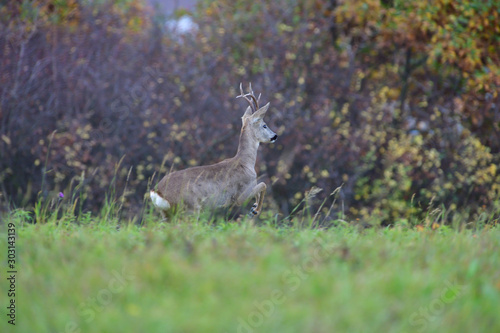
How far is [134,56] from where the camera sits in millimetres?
15828

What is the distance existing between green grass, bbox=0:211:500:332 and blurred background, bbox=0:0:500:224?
27.3 ft

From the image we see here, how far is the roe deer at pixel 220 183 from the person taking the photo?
7.78 m

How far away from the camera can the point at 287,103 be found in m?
14.8

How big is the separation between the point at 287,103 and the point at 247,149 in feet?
20.0

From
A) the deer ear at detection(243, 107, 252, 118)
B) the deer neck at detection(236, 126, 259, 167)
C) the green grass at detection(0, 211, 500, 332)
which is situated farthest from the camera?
the deer ear at detection(243, 107, 252, 118)

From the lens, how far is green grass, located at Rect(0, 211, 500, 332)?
3779 millimetres

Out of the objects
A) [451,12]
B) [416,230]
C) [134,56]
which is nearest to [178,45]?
[134,56]

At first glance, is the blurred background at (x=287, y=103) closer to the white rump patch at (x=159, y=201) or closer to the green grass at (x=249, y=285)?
the white rump patch at (x=159, y=201)

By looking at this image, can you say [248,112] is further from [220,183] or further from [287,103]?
[287,103]

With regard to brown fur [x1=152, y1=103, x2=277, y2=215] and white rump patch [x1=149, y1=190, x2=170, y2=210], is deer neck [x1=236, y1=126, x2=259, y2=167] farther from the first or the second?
white rump patch [x1=149, y1=190, x2=170, y2=210]

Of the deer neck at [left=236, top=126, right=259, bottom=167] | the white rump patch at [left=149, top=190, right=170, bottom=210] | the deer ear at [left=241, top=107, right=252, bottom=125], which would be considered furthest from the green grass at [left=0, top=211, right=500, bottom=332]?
the deer ear at [left=241, top=107, right=252, bottom=125]

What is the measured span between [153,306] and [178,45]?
12.7 m

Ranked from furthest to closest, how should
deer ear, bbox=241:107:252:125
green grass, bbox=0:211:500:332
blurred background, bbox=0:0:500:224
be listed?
1. blurred background, bbox=0:0:500:224
2. deer ear, bbox=241:107:252:125
3. green grass, bbox=0:211:500:332

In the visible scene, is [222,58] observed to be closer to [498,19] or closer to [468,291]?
[498,19]
